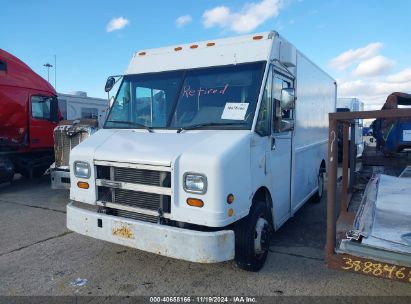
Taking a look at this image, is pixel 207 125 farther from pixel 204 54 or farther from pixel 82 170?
A: pixel 82 170

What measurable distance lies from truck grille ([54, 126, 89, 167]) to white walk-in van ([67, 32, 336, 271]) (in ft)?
12.2

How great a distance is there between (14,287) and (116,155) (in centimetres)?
183

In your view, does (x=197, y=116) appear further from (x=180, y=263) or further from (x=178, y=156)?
(x=180, y=263)

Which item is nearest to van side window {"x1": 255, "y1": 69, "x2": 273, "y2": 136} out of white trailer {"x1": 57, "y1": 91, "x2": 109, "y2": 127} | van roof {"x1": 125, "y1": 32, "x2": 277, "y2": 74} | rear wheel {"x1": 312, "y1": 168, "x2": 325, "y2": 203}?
van roof {"x1": 125, "y1": 32, "x2": 277, "y2": 74}

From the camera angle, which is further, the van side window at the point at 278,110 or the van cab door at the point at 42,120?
the van cab door at the point at 42,120

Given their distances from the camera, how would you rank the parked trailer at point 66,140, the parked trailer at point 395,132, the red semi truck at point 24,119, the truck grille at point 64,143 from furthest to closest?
1. the red semi truck at point 24,119
2. the truck grille at point 64,143
3. the parked trailer at point 66,140
4. the parked trailer at point 395,132

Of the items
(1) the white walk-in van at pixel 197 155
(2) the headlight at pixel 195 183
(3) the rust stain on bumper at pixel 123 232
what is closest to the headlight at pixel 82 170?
(1) the white walk-in van at pixel 197 155

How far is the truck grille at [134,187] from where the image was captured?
371 centimetres

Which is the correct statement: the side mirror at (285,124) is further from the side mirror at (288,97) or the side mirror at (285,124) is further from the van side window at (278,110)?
the side mirror at (288,97)

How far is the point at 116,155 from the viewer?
393 cm

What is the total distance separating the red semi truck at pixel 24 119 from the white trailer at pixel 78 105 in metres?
5.72

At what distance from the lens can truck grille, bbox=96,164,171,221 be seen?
3713 mm

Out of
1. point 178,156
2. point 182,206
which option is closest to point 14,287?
point 182,206

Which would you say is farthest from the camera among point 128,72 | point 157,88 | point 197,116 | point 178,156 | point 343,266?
point 128,72
